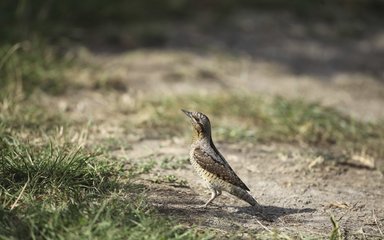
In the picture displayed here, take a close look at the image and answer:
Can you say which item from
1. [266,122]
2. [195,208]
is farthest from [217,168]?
[266,122]

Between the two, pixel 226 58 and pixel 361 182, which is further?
pixel 226 58

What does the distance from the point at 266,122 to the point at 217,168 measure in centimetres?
260

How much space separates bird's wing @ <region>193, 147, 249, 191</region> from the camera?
456cm

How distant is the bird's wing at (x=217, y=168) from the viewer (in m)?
4.56

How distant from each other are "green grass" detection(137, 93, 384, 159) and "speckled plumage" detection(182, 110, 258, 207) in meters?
1.60

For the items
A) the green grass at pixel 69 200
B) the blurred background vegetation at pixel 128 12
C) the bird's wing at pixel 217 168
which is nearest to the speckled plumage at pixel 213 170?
the bird's wing at pixel 217 168

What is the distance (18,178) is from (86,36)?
17.3 feet

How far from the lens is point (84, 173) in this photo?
183 inches

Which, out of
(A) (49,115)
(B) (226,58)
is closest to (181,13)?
(B) (226,58)

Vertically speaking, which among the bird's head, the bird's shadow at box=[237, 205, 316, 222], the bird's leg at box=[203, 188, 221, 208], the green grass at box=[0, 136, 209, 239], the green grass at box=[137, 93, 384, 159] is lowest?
the green grass at box=[137, 93, 384, 159]

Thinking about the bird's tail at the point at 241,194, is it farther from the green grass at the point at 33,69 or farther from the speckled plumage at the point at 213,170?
the green grass at the point at 33,69

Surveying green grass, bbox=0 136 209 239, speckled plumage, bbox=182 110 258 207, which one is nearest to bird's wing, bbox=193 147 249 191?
speckled plumage, bbox=182 110 258 207

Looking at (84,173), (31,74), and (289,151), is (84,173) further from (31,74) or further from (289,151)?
(31,74)

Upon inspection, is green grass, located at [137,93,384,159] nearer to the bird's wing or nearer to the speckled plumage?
the speckled plumage
